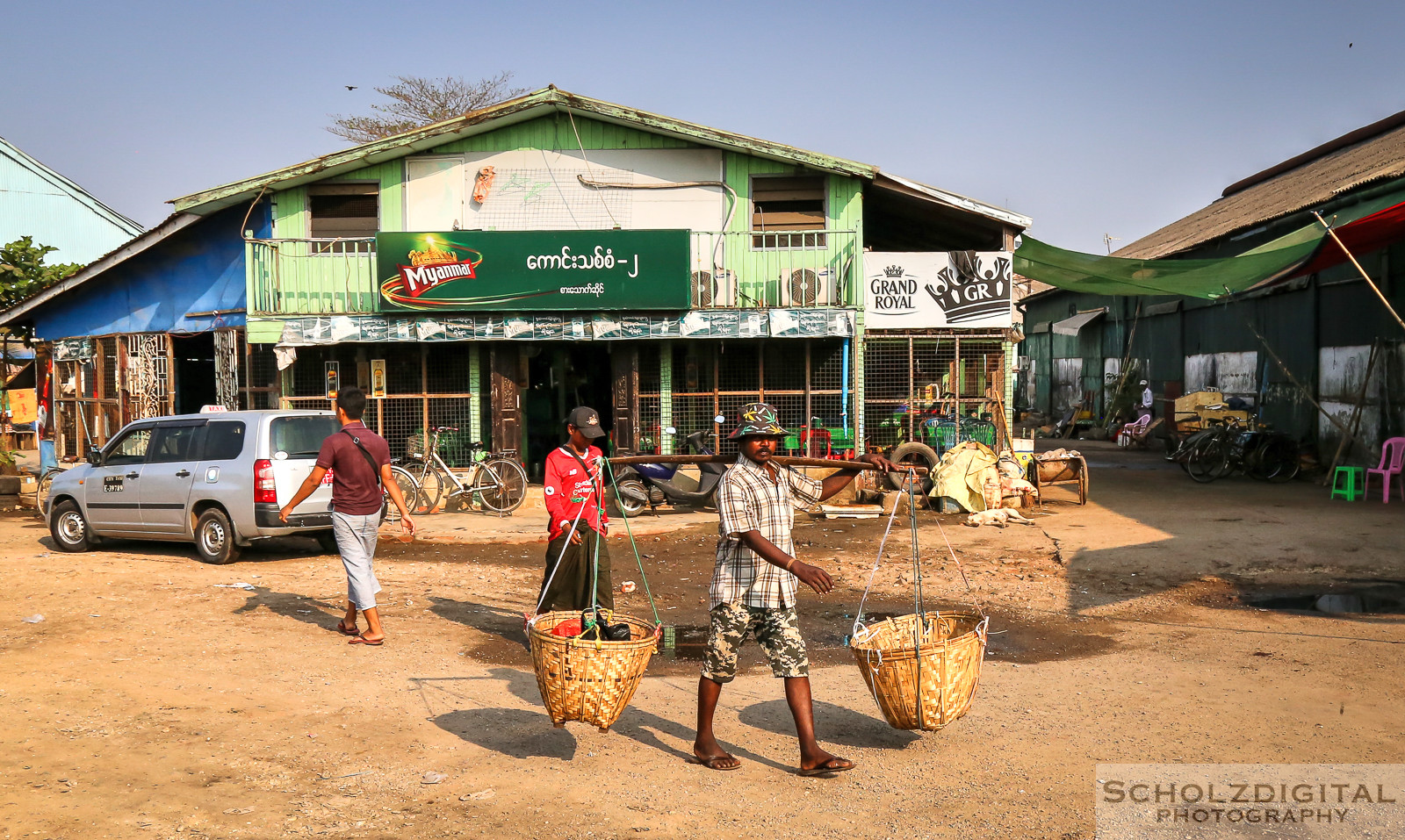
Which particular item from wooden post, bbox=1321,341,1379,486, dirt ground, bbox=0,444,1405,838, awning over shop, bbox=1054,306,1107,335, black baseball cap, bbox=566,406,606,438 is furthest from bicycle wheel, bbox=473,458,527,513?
awning over shop, bbox=1054,306,1107,335

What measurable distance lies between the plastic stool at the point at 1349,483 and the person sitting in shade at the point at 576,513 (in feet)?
42.1

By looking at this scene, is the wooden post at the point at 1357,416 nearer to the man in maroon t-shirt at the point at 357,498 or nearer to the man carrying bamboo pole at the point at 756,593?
the man carrying bamboo pole at the point at 756,593

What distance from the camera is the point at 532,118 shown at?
1675 cm

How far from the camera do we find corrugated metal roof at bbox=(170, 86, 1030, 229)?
52.3 ft

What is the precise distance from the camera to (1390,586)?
31.5 ft

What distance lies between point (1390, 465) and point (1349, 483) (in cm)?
71

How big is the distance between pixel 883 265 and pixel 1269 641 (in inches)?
383

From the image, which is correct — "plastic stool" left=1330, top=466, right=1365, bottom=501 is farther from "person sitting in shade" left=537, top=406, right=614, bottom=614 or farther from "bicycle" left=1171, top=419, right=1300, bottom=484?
"person sitting in shade" left=537, top=406, right=614, bottom=614

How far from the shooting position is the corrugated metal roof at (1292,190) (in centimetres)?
1808

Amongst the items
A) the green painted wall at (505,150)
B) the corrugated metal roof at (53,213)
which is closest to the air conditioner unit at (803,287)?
the green painted wall at (505,150)

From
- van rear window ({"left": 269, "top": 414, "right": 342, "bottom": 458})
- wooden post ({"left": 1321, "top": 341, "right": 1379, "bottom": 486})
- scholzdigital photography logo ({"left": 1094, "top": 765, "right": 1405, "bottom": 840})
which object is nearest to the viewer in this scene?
scholzdigital photography logo ({"left": 1094, "top": 765, "right": 1405, "bottom": 840})

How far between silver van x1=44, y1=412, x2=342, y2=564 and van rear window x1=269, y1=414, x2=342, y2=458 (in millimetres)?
10

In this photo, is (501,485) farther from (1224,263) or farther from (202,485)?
(1224,263)

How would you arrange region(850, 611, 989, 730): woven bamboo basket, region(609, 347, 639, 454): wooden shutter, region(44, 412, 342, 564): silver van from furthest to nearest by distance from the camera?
region(609, 347, 639, 454): wooden shutter
region(44, 412, 342, 564): silver van
region(850, 611, 989, 730): woven bamboo basket
